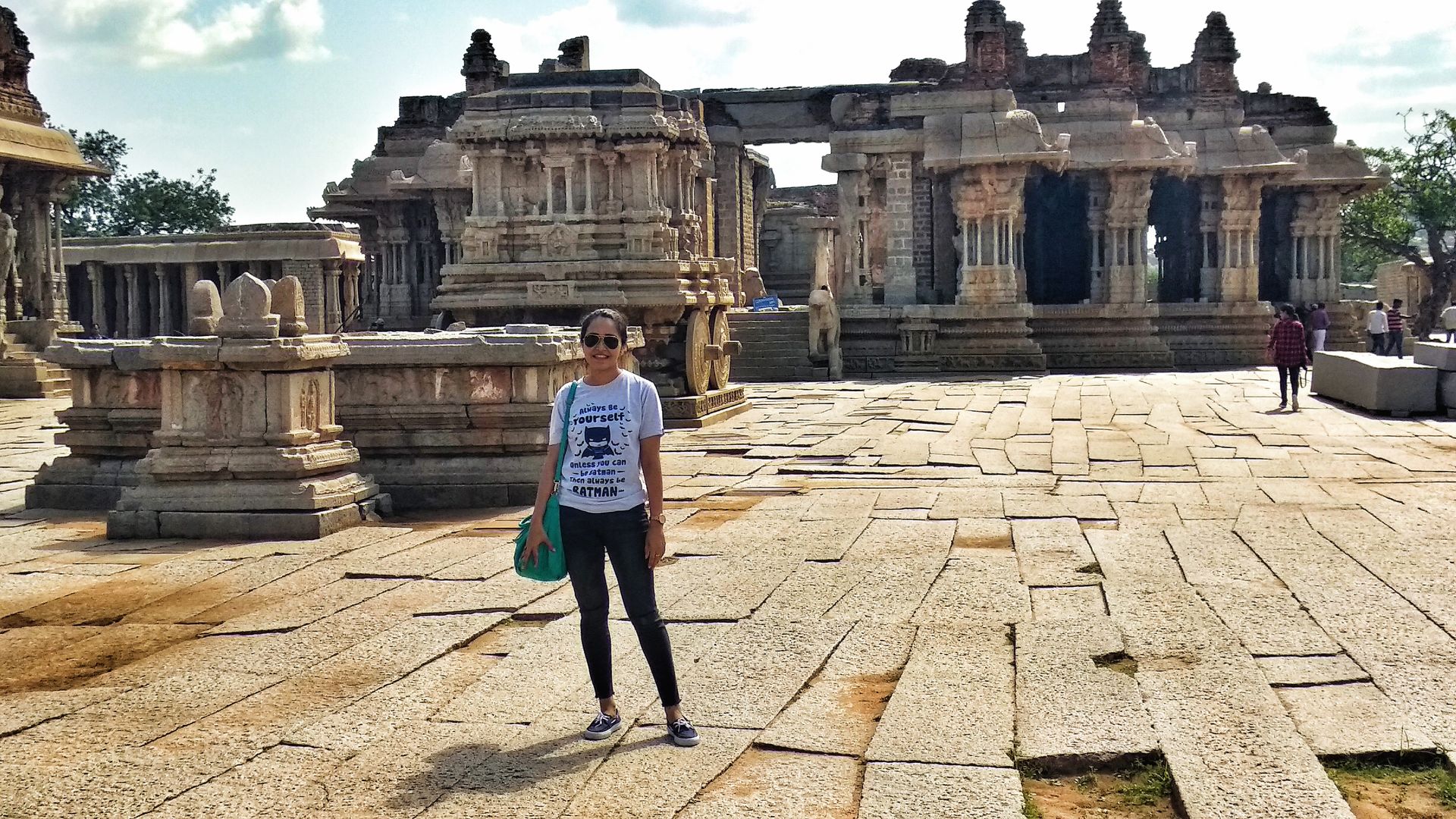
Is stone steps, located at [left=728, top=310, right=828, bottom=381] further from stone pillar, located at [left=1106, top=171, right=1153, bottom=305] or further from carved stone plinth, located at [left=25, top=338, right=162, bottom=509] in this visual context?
carved stone plinth, located at [left=25, top=338, right=162, bottom=509]

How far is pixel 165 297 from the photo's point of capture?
3050 centimetres

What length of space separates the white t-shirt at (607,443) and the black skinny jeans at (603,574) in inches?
1.7

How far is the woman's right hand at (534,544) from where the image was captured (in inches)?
167

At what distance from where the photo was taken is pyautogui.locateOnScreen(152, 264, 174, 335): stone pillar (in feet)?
99.2

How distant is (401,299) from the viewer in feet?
97.4

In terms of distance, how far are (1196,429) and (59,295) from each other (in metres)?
19.3

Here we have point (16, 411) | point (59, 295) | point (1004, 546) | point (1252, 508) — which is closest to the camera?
point (1004, 546)

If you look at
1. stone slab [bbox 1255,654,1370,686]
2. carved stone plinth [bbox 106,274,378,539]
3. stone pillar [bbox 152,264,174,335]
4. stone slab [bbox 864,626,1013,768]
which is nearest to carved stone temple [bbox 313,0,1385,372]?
stone pillar [bbox 152,264,174,335]

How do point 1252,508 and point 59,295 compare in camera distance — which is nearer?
point 1252,508

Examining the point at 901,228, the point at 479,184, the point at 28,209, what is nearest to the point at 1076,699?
the point at 479,184

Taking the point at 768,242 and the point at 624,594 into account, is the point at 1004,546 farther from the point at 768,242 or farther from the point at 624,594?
the point at 768,242

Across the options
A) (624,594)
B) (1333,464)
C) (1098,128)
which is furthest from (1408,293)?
(624,594)

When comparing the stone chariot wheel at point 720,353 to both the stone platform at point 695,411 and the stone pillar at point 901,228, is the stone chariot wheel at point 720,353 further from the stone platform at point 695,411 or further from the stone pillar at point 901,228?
the stone pillar at point 901,228

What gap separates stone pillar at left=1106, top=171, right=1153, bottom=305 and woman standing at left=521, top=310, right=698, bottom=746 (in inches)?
826
